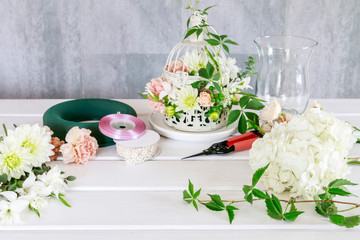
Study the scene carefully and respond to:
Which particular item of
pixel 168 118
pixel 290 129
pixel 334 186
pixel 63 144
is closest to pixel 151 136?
pixel 168 118

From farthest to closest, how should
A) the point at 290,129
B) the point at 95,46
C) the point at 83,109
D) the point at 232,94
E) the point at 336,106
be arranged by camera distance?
the point at 95,46
the point at 336,106
the point at 83,109
the point at 232,94
the point at 290,129

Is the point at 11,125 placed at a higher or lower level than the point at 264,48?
lower

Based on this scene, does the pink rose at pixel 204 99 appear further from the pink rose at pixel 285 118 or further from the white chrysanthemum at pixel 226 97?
the pink rose at pixel 285 118

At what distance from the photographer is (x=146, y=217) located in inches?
33.4

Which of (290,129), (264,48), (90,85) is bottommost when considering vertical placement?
(90,85)

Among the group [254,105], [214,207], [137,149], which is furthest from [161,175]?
[254,105]

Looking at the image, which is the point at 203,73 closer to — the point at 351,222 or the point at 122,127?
the point at 122,127

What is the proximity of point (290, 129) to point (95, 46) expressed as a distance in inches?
60.0

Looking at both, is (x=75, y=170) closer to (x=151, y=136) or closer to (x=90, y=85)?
(x=151, y=136)

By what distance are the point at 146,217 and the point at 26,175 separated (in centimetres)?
29

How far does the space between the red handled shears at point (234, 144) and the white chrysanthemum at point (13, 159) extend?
16.0 inches

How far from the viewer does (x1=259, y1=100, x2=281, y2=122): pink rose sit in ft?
3.69

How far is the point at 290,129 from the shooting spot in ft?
3.08

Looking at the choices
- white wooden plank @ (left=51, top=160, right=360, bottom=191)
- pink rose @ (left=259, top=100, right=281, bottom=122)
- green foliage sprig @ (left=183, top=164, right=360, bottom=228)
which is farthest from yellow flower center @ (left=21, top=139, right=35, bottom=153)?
pink rose @ (left=259, top=100, right=281, bottom=122)
